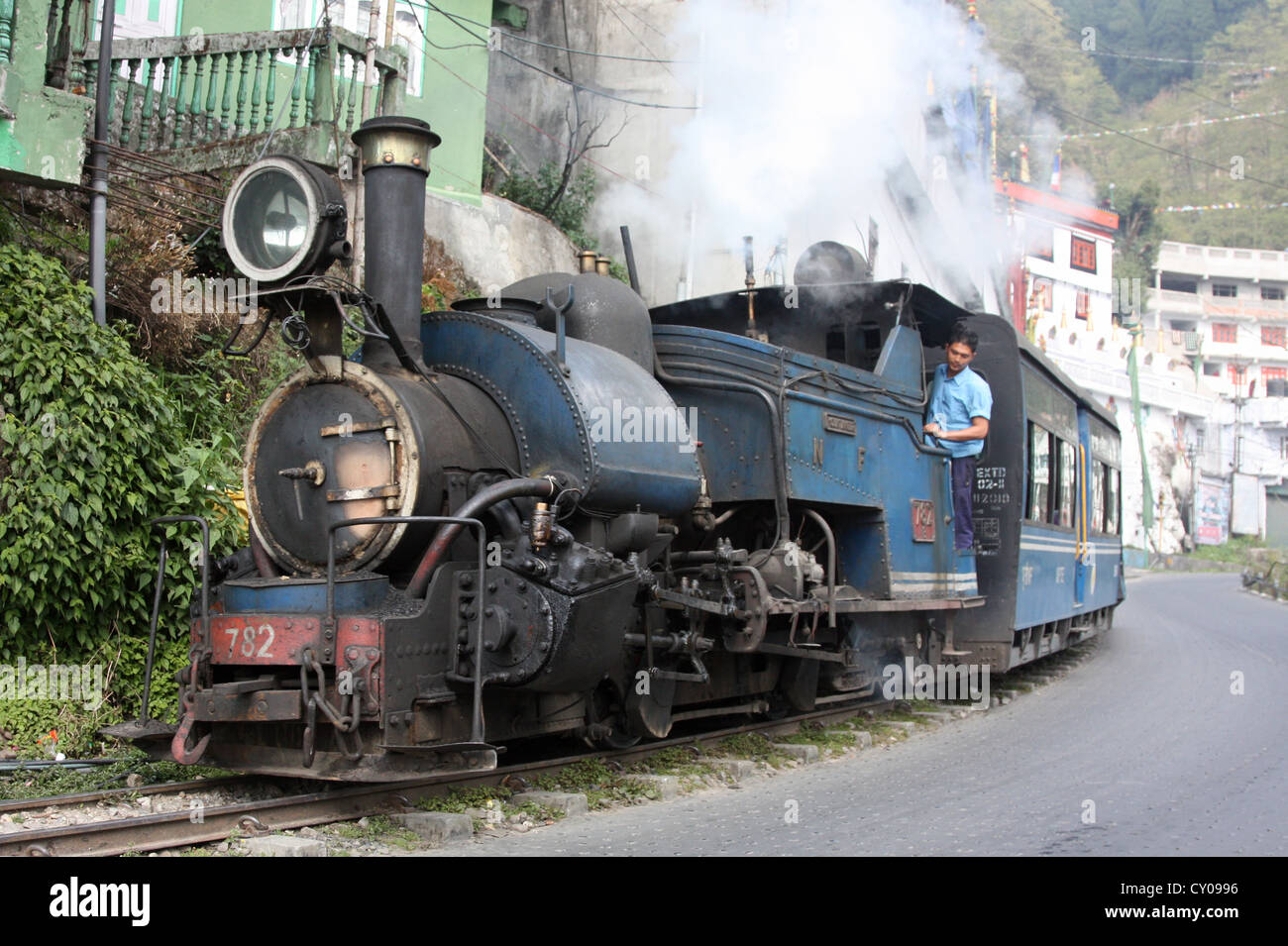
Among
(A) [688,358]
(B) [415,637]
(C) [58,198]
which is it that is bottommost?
(B) [415,637]

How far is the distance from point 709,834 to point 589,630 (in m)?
1.08

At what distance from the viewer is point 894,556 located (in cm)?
840

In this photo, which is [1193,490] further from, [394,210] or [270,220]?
[270,220]

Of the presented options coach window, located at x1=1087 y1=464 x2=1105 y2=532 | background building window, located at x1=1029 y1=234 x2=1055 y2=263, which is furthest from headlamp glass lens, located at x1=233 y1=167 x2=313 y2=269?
background building window, located at x1=1029 y1=234 x2=1055 y2=263

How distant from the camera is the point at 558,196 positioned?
1755 centimetres

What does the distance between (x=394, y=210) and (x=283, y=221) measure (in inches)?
21.0

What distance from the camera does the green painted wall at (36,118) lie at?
7668mm

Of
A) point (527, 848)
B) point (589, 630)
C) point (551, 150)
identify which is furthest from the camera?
point (551, 150)

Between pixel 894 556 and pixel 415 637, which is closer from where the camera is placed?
pixel 415 637

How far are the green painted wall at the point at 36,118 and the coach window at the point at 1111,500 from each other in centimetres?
1287

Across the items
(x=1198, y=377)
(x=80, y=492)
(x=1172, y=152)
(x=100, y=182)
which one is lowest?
(x=80, y=492)

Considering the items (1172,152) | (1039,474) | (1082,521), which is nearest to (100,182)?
(1039,474)
